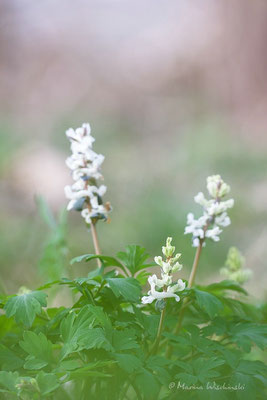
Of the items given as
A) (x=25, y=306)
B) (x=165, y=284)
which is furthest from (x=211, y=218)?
(x=25, y=306)

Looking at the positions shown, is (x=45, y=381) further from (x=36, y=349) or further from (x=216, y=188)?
(x=216, y=188)

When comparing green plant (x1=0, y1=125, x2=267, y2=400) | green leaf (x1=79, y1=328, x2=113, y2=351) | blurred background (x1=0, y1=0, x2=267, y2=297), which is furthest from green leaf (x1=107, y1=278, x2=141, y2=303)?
blurred background (x1=0, y1=0, x2=267, y2=297)

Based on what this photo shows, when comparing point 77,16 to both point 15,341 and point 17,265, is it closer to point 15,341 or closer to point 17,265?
point 17,265

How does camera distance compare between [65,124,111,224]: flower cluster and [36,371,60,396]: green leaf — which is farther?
[65,124,111,224]: flower cluster

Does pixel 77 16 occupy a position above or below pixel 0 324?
above

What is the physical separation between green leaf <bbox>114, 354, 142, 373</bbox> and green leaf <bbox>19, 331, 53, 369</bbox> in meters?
0.18

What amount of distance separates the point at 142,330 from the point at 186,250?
258 centimetres

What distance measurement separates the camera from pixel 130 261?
1.56 m

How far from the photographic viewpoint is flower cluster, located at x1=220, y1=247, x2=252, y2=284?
1.83 metres

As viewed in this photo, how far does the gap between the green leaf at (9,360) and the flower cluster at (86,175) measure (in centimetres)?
49

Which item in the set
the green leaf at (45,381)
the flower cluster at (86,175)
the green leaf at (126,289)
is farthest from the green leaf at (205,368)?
the flower cluster at (86,175)

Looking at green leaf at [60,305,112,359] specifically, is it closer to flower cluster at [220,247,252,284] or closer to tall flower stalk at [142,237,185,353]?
tall flower stalk at [142,237,185,353]

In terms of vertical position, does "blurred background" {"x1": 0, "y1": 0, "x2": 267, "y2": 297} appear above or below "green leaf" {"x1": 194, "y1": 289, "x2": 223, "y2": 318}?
above

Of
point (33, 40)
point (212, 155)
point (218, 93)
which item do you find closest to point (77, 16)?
point (33, 40)
